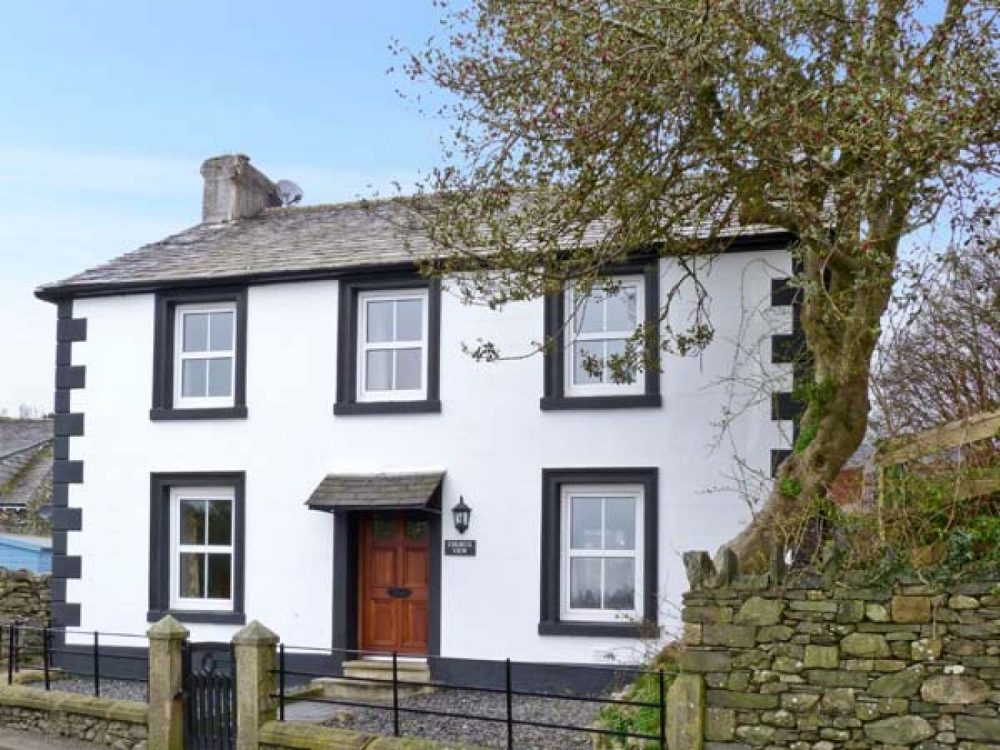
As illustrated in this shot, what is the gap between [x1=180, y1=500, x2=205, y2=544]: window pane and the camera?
16.1 meters

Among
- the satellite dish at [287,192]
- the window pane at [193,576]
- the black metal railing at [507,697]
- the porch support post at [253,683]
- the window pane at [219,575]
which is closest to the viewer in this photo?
the black metal railing at [507,697]

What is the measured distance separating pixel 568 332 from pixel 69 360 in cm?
685

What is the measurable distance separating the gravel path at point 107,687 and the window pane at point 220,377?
3.70m

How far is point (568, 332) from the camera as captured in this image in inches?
576

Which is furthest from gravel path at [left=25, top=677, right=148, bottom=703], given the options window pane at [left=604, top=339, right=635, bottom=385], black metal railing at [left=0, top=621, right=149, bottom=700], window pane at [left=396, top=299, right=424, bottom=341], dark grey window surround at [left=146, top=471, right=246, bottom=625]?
window pane at [left=604, top=339, right=635, bottom=385]

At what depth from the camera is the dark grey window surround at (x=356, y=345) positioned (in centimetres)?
1502

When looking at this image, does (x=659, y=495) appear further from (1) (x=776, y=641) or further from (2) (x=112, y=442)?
(2) (x=112, y=442)

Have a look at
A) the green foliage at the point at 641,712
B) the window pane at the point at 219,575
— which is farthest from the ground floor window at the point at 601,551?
the window pane at the point at 219,575

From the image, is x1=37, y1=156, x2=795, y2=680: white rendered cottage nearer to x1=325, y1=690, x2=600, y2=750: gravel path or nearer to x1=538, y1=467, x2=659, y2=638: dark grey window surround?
x1=538, y1=467, x2=659, y2=638: dark grey window surround

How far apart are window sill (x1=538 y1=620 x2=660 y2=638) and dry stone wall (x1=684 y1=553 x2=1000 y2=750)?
443cm

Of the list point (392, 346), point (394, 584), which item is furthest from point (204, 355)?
point (394, 584)

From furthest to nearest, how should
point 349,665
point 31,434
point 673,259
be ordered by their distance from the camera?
point 31,434 < point 349,665 < point 673,259

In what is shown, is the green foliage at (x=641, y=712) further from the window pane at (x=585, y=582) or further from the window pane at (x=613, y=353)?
the window pane at (x=613, y=353)

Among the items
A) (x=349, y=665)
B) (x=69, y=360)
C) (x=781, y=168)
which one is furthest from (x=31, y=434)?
(x=781, y=168)
